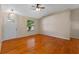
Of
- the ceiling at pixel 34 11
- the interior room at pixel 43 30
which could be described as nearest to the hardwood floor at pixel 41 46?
the interior room at pixel 43 30

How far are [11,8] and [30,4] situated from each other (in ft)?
0.66

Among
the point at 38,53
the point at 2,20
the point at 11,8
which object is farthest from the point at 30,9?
the point at 38,53

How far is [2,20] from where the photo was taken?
4.22 ft

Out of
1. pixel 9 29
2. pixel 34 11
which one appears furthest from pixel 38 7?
pixel 9 29

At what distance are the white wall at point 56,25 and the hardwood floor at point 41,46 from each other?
0.19ft

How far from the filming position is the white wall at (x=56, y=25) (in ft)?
4.40

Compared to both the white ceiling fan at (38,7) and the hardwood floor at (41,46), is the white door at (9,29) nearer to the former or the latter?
the hardwood floor at (41,46)

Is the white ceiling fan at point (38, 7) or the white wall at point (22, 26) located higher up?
the white ceiling fan at point (38, 7)

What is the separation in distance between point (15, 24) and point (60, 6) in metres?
0.52
